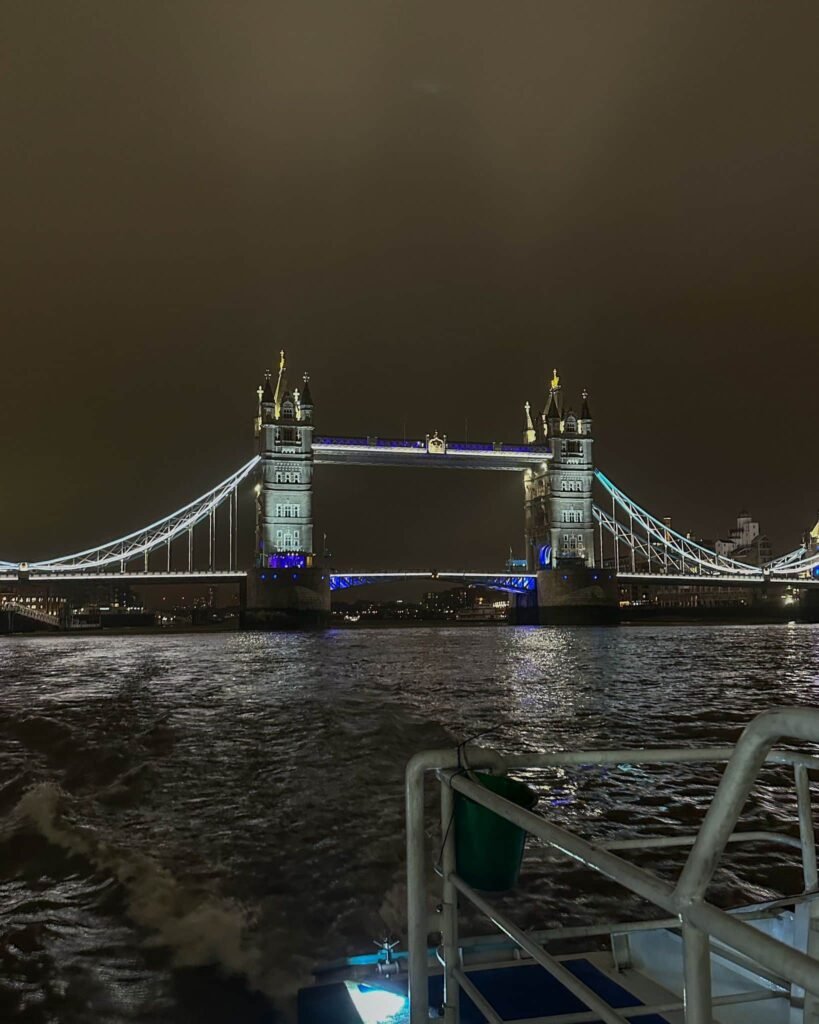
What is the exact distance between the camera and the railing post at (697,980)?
1402 millimetres

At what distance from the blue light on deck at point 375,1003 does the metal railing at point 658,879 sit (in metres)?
0.55

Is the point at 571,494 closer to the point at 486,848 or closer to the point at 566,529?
the point at 566,529

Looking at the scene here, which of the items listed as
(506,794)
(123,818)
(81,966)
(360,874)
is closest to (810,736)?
(506,794)

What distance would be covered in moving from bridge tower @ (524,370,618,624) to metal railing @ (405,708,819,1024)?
254 ft

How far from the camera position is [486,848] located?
2.51 metres

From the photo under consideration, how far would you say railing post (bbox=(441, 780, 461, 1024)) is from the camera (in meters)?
2.46

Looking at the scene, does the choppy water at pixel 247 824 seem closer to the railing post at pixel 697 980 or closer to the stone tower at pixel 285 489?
the railing post at pixel 697 980

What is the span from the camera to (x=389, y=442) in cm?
8081

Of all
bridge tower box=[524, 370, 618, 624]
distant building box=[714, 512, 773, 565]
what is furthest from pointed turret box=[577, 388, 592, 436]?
distant building box=[714, 512, 773, 565]

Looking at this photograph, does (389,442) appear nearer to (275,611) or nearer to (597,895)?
(275,611)

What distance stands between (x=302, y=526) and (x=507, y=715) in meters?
64.9

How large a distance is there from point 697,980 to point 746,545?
185 m

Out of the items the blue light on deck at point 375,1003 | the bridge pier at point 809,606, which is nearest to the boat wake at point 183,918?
the blue light on deck at point 375,1003

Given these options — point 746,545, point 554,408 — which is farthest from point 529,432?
point 746,545
